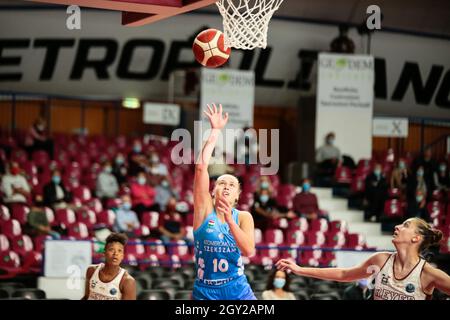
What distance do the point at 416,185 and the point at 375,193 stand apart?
2.57ft

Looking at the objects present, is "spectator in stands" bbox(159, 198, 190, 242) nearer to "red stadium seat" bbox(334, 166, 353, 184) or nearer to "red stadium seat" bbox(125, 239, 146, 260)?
"red stadium seat" bbox(125, 239, 146, 260)

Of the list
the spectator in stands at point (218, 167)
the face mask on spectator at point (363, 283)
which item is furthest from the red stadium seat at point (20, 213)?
the face mask on spectator at point (363, 283)

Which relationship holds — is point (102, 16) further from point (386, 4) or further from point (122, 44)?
point (386, 4)

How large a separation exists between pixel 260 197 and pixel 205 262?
31.3 feet

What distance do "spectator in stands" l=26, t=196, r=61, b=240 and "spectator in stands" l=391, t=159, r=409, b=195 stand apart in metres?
6.73

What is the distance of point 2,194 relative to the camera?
15.0 m

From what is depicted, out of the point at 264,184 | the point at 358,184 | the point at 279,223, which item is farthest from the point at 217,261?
the point at 358,184

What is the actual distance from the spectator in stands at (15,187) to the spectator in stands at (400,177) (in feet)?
22.4

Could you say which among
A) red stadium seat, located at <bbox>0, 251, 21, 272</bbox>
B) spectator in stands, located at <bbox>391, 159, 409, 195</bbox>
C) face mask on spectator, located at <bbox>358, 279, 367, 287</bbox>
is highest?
spectator in stands, located at <bbox>391, 159, 409, 195</bbox>

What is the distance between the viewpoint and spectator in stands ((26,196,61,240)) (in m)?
13.6

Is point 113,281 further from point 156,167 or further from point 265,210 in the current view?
point 156,167

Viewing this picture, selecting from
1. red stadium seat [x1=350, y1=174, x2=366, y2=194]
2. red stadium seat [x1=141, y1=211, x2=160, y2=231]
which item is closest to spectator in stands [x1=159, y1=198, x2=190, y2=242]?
red stadium seat [x1=141, y1=211, x2=160, y2=231]

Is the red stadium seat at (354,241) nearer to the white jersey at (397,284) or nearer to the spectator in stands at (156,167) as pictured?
the spectator in stands at (156,167)

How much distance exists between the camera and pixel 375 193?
17.2 metres
